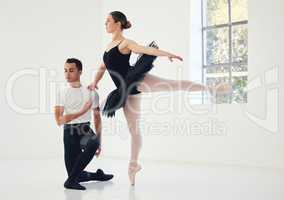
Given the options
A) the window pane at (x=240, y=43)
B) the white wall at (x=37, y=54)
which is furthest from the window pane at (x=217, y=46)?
the white wall at (x=37, y=54)

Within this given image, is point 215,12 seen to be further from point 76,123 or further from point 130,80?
point 76,123

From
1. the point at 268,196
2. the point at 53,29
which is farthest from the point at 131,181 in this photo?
the point at 53,29

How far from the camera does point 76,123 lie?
3512 mm

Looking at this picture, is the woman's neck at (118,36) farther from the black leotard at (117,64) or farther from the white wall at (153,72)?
the white wall at (153,72)

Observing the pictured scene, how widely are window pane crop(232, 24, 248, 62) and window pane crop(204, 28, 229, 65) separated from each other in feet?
0.35

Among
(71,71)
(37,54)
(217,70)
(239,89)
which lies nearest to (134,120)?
(71,71)

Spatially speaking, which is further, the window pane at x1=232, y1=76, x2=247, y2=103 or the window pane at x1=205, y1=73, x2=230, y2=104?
the window pane at x1=205, y1=73, x2=230, y2=104

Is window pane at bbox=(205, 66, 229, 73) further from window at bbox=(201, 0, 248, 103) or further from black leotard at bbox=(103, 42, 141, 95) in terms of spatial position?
black leotard at bbox=(103, 42, 141, 95)

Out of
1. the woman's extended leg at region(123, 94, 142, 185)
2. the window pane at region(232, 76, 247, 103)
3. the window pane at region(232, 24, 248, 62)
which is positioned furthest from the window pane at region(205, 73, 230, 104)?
the woman's extended leg at region(123, 94, 142, 185)

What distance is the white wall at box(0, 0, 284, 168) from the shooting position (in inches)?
197

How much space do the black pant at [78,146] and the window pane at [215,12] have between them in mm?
3042

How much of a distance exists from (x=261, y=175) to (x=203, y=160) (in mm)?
1227

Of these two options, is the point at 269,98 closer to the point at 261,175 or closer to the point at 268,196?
the point at 261,175

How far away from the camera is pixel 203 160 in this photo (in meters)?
5.45
